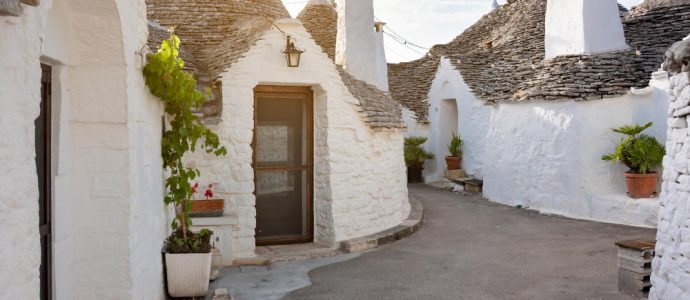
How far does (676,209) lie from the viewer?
5121 mm

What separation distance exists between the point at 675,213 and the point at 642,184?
21.2ft

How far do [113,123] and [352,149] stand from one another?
201 inches

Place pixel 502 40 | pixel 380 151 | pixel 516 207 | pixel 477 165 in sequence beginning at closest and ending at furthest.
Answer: pixel 380 151 < pixel 516 207 < pixel 477 165 < pixel 502 40

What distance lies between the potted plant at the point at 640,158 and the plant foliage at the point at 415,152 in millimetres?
8246

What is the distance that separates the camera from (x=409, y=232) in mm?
9867

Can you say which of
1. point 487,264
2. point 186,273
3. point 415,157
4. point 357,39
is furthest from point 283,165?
point 415,157

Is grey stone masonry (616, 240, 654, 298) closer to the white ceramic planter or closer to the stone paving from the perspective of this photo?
the stone paving

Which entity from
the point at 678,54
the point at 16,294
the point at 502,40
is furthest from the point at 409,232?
the point at 502,40

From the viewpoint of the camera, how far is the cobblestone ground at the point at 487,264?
21.4 feet

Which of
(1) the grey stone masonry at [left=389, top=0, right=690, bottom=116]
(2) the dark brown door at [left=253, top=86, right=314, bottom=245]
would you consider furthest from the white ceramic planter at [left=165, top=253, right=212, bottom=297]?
(1) the grey stone masonry at [left=389, top=0, right=690, bottom=116]

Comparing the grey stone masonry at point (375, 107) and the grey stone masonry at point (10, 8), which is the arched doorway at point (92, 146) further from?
the grey stone masonry at point (375, 107)

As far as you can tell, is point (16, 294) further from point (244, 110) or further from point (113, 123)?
point (244, 110)

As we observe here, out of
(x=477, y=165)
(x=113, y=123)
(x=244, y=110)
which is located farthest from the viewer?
(x=477, y=165)

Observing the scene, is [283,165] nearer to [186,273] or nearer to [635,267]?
[186,273]
